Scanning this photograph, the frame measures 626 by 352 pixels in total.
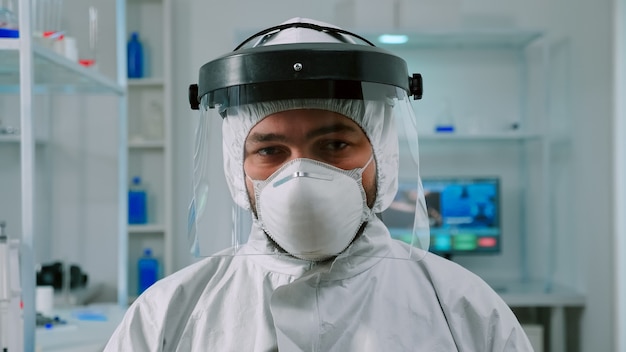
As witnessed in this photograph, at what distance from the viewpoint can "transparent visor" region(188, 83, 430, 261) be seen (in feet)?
3.44

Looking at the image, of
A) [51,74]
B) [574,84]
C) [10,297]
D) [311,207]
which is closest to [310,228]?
[311,207]

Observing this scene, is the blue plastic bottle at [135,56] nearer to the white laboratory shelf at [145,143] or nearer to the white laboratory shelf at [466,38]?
the white laboratory shelf at [145,143]

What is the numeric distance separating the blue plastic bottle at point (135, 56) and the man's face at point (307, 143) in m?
2.87

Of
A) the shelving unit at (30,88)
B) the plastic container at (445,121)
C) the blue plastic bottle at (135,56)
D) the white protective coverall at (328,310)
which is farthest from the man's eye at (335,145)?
the blue plastic bottle at (135,56)

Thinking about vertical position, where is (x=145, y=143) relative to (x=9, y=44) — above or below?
below

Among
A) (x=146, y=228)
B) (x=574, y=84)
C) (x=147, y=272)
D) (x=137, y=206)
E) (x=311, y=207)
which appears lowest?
(x=147, y=272)

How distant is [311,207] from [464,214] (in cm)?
277

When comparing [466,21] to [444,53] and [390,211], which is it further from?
[390,211]

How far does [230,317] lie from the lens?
116 cm

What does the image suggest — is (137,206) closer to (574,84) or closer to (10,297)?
(10,297)

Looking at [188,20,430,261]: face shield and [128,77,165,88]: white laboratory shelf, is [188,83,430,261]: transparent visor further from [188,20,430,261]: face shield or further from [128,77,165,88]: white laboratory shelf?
[128,77,165,88]: white laboratory shelf

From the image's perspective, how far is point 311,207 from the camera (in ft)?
3.40

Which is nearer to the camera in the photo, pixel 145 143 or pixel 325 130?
pixel 325 130

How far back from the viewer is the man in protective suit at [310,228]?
3.40 ft
